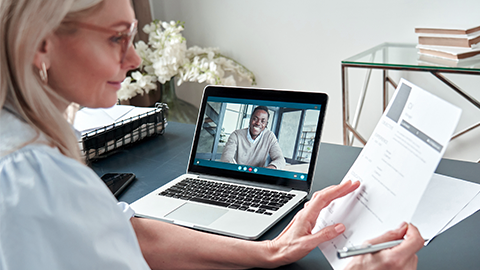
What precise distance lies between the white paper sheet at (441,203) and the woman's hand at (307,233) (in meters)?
0.20

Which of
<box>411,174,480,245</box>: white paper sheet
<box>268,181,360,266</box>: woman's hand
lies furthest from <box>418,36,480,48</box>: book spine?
<box>268,181,360,266</box>: woman's hand

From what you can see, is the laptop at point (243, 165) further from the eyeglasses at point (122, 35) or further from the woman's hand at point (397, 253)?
the eyeglasses at point (122, 35)

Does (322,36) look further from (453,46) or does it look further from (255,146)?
(255,146)

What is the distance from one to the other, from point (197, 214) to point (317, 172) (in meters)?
0.36

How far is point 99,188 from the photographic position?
0.52 meters

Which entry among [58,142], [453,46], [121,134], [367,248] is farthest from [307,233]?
[453,46]

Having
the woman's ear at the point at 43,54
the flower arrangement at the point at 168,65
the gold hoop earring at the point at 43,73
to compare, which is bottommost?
the flower arrangement at the point at 168,65

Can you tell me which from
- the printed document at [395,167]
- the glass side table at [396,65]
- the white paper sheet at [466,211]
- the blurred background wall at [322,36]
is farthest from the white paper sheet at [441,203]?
the blurred background wall at [322,36]

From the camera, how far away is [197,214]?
0.91 meters

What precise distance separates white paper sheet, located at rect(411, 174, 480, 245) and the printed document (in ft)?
0.64

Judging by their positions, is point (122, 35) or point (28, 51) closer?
point (28, 51)

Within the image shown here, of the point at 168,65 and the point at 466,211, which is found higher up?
the point at 168,65

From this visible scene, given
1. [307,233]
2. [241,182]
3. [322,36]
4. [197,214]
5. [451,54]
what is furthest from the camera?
[322,36]

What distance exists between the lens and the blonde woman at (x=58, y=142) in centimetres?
47
